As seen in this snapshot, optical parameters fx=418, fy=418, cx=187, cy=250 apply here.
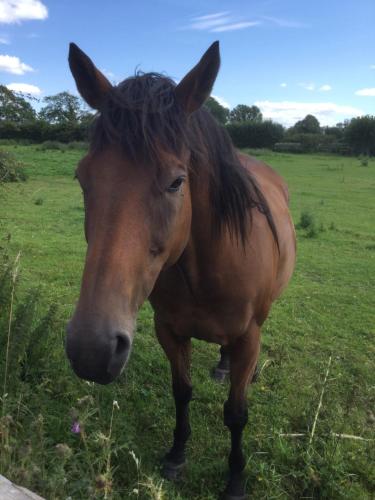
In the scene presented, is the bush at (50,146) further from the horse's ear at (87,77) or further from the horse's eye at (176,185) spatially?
the horse's eye at (176,185)

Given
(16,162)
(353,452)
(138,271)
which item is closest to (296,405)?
(353,452)

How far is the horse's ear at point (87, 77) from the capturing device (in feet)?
6.22

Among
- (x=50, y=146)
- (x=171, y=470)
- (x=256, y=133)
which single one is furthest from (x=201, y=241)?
(x=256, y=133)

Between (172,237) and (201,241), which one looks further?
(201,241)

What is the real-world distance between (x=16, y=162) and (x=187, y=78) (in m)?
2.56

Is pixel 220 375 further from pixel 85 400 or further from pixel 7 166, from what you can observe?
pixel 7 166

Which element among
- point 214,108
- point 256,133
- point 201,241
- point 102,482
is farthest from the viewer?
point 256,133

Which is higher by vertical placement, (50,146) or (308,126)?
(308,126)

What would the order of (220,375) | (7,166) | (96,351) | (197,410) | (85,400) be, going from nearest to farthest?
1. (96,351)
2. (85,400)
3. (197,410)
4. (7,166)
5. (220,375)

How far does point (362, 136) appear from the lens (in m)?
51.5

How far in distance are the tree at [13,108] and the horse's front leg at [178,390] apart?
7.84 ft

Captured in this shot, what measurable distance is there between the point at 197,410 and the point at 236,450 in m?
0.75

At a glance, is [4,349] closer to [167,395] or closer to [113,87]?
[167,395]

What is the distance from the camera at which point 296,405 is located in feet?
12.1
